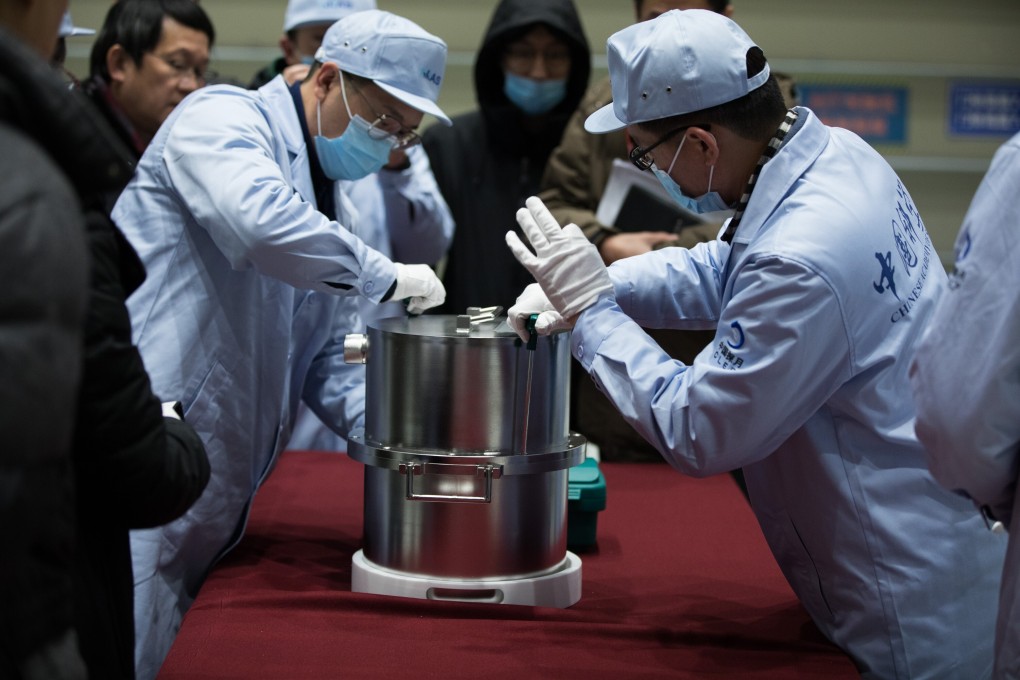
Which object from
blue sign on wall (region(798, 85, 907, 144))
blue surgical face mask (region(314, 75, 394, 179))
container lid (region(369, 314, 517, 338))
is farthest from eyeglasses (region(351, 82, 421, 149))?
blue sign on wall (region(798, 85, 907, 144))

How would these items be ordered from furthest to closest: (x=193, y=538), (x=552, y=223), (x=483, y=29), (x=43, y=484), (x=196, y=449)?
(x=483, y=29)
(x=193, y=538)
(x=552, y=223)
(x=196, y=449)
(x=43, y=484)

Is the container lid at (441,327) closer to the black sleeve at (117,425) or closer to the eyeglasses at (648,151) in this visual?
the eyeglasses at (648,151)

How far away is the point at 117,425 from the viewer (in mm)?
1006

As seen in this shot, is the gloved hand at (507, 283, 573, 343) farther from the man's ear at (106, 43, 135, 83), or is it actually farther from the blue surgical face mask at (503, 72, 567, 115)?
the man's ear at (106, 43, 135, 83)

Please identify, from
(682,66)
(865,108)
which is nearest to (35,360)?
(682,66)

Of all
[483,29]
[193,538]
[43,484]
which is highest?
[483,29]

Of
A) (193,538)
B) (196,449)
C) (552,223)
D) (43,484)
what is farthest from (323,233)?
(43,484)

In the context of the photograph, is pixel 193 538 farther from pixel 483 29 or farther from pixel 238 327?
pixel 483 29

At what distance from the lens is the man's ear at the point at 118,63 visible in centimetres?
279

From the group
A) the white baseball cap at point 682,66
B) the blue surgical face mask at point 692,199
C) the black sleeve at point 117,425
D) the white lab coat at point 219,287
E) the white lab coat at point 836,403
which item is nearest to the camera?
the black sleeve at point 117,425

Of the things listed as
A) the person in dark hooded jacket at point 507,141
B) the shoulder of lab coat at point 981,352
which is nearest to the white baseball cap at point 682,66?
the shoulder of lab coat at point 981,352

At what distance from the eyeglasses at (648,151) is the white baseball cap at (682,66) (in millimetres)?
33

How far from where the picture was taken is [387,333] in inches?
61.2

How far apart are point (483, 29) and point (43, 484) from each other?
4.20 meters
